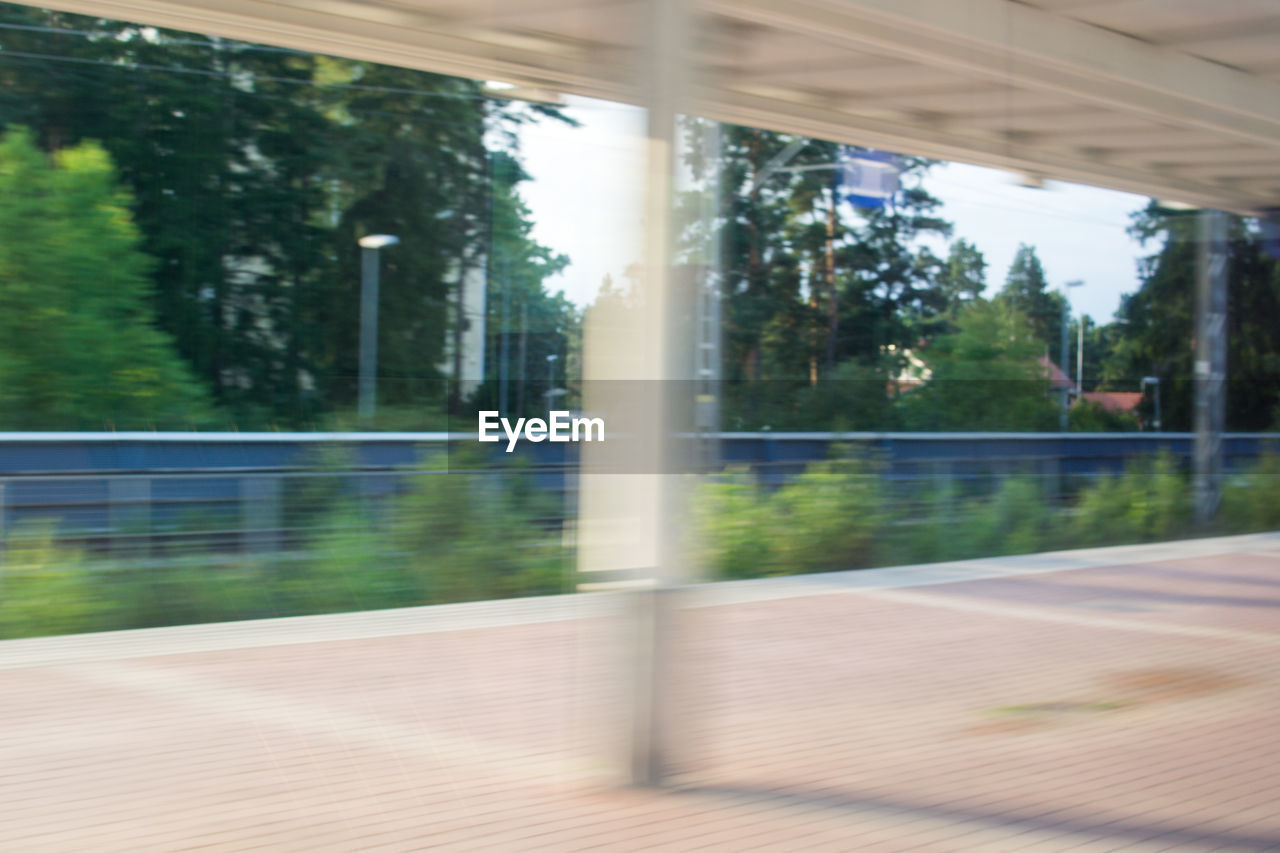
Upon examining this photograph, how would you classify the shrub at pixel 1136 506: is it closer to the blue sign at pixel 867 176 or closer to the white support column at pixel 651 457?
the blue sign at pixel 867 176

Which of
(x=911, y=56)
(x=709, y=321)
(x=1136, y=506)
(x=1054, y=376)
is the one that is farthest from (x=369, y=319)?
(x=1054, y=376)

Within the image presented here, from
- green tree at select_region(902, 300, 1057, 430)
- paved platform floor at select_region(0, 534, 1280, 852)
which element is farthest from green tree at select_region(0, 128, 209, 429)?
green tree at select_region(902, 300, 1057, 430)

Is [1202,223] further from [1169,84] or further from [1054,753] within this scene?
[1054,753]

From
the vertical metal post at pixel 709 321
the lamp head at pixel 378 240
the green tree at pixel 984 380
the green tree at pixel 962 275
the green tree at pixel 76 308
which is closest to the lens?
the vertical metal post at pixel 709 321

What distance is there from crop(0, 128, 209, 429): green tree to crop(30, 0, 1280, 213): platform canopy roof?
5.65m

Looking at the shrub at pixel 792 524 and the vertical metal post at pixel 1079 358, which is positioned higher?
the vertical metal post at pixel 1079 358

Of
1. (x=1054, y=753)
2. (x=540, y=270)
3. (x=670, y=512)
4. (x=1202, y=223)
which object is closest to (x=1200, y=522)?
(x=1202, y=223)

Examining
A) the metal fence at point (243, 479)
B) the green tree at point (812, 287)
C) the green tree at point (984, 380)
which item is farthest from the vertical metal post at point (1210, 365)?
the green tree at point (812, 287)

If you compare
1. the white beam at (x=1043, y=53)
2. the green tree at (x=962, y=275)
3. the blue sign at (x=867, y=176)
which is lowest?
the white beam at (x=1043, y=53)

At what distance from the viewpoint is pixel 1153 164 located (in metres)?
11.8

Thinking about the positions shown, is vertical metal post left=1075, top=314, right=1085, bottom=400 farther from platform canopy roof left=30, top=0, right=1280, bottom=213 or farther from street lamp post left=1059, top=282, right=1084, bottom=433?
platform canopy roof left=30, top=0, right=1280, bottom=213

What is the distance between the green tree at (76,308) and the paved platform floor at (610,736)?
263 inches

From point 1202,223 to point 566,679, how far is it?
1272 cm

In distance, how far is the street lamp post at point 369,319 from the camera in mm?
12773
